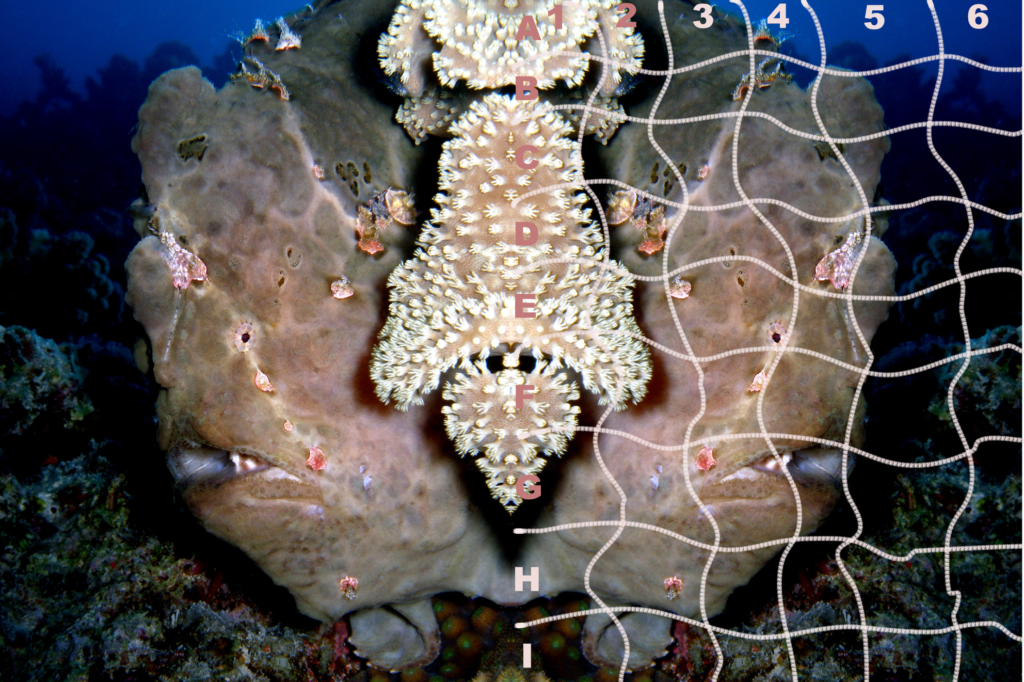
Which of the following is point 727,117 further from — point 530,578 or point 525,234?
point 530,578

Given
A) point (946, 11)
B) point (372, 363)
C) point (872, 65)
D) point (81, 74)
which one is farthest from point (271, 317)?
point (946, 11)

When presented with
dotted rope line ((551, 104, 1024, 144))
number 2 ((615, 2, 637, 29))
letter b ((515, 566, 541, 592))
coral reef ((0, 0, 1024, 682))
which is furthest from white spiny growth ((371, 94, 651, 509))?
letter b ((515, 566, 541, 592))

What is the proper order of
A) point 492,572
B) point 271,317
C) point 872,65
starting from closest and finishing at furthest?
point 271,317, point 492,572, point 872,65

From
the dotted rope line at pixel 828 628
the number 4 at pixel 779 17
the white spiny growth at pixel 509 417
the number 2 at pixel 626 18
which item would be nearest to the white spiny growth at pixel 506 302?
the white spiny growth at pixel 509 417

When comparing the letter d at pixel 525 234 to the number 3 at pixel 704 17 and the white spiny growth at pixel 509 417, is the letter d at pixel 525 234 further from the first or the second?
the number 3 at pixel 704 17

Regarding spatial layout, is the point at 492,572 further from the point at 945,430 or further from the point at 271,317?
the point at 945,430

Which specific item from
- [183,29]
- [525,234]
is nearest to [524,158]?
[525,234]
